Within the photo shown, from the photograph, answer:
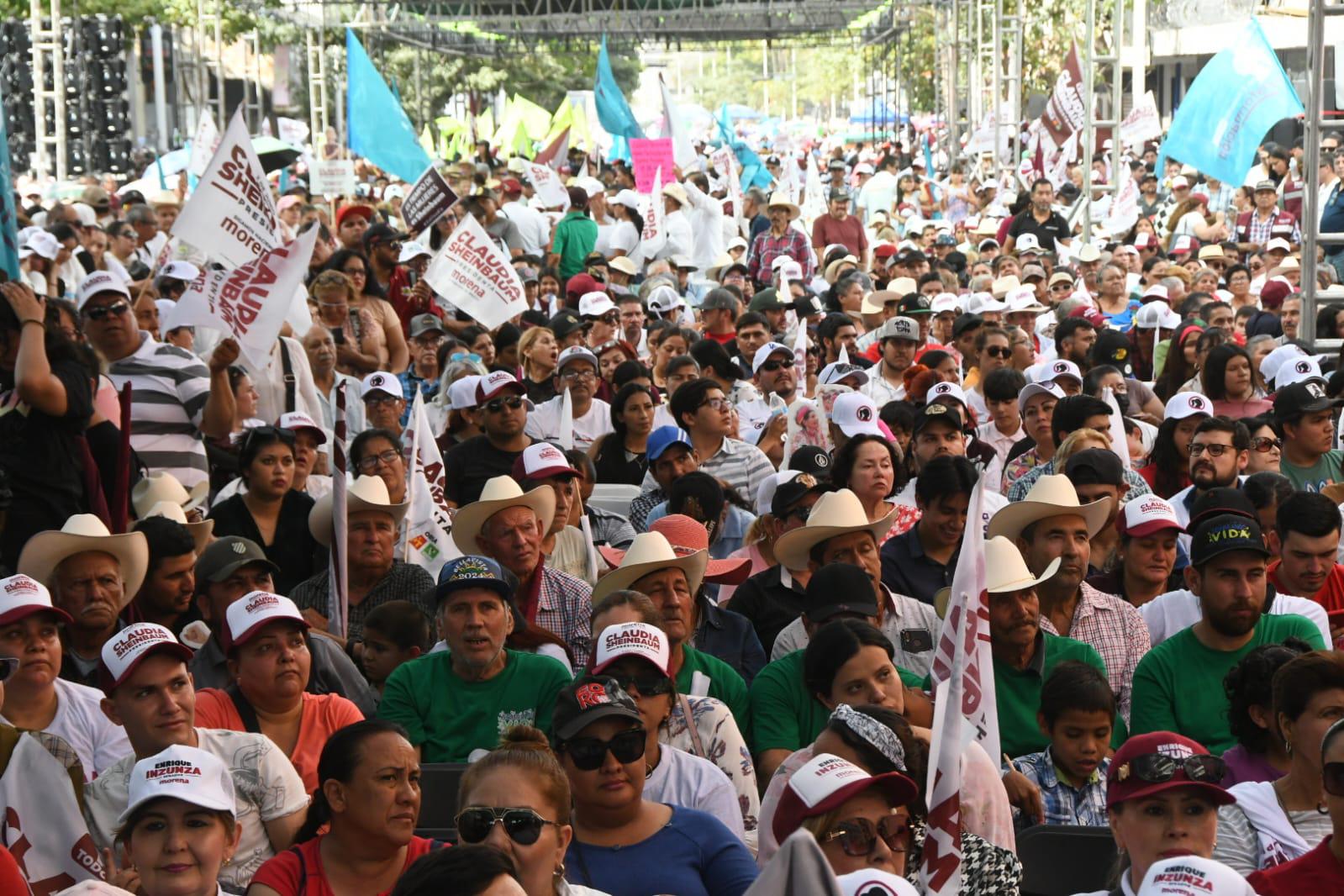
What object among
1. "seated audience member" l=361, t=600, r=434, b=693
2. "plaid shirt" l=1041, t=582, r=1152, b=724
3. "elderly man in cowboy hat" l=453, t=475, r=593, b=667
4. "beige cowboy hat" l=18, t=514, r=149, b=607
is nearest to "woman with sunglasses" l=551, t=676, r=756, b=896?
"seated audience member" l=361, t=600, r=434, b=693

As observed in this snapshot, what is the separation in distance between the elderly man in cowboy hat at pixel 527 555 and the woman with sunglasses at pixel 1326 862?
333 centimetres

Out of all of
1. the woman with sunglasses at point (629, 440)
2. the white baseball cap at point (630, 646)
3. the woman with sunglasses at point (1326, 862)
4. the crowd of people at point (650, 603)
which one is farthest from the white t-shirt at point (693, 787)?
the woman with sunglasses at point (629, 440)

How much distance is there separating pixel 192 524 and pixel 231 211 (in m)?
4.25

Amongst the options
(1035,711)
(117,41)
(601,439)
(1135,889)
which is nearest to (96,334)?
(601,439)

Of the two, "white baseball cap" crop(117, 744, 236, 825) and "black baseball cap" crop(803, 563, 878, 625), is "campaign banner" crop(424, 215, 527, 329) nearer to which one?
"black baseball cap" crop(803, 563, 878, 625)

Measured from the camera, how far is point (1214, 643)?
6758 mm

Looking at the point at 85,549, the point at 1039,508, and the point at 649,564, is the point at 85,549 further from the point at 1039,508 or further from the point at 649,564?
the point at 1039,508

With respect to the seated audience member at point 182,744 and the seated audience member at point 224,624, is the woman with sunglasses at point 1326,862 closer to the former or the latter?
the seated audience member at point 182,744

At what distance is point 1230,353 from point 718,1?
178 feet

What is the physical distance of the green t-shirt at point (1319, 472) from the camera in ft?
32.0

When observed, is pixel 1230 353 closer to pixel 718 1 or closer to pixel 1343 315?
pixel 1343 315

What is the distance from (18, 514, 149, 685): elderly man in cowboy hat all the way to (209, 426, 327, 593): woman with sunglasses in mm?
1376

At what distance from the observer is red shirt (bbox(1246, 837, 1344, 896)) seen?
15.7 ft

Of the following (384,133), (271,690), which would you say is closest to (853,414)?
(271,690)
